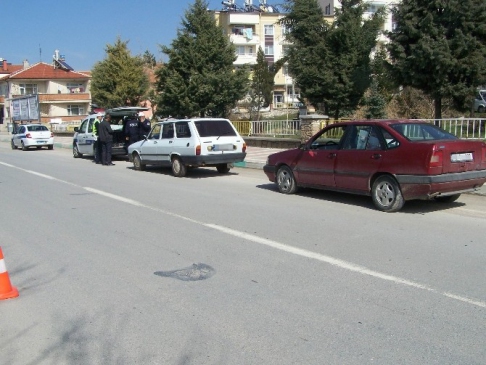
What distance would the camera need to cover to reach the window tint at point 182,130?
47.1 ft

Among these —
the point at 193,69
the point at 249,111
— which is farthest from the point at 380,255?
the point at 249,111

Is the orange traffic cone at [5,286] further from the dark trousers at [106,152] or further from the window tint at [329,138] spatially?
the dark trousers at [106,152]

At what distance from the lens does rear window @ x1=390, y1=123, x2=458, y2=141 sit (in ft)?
28.4

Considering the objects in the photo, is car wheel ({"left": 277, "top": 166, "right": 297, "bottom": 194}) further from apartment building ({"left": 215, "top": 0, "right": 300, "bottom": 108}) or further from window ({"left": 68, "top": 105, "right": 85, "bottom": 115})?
window ({"left": 68, "top": 105, "right": 85, "bottom": 115})

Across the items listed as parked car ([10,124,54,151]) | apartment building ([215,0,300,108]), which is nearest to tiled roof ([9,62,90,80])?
apartment building ([215,0,300,108])

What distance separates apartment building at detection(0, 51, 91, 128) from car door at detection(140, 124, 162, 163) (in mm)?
57116

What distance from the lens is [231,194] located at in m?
11.3

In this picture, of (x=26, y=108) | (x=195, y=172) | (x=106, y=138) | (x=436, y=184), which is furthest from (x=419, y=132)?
(x=26, y=108)

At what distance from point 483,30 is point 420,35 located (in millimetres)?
1959

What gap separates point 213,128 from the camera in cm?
1439

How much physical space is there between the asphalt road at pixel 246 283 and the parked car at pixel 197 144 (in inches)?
162

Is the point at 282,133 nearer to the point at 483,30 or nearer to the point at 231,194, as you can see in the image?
the point at 483,30

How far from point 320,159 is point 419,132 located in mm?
2012

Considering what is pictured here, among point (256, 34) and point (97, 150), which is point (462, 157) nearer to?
point (97, 150)
